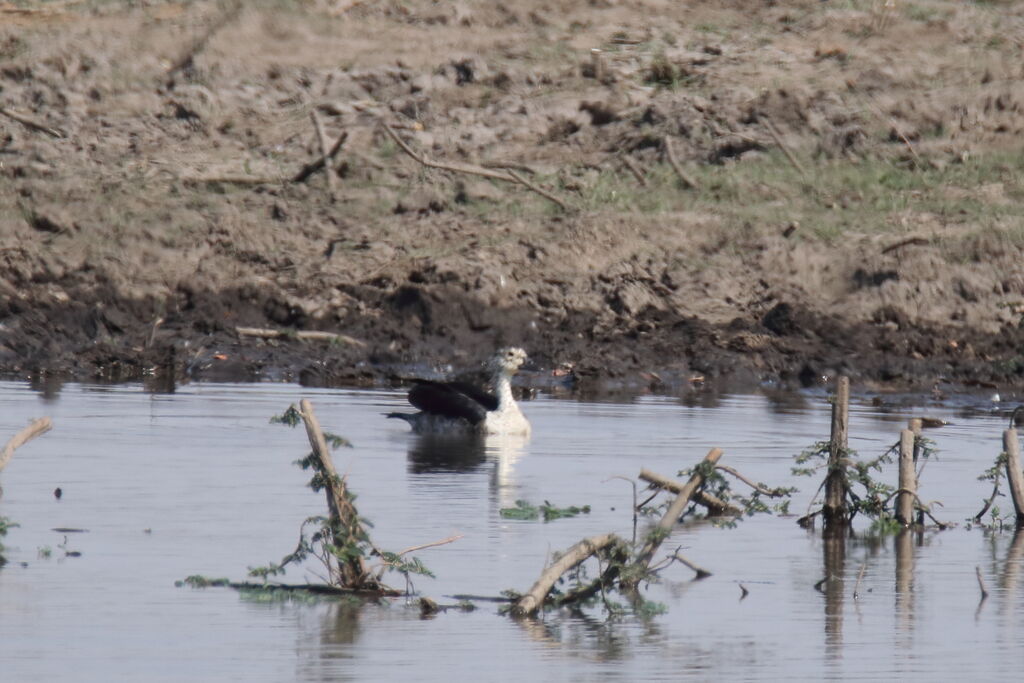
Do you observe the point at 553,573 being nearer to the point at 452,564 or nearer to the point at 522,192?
the point at 452,564

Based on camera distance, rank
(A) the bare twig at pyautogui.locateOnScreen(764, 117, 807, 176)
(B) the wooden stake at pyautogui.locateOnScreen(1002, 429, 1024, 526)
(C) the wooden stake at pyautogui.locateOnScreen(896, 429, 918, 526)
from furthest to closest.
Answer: (A) the bare twig at pyautogui.locateOnScreen(764, 117, 807, 176), (C) the wooden stake at pyautogui.locateOnScreen(896, 429, 918, 526), (B) the wooden stake at pyautogui.locateOnScreen(1002, 429, 1024, 526)

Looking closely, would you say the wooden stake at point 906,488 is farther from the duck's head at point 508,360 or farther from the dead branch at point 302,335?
the dead branch at point 302,335

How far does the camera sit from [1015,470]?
10.8m

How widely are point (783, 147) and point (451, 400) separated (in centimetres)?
972

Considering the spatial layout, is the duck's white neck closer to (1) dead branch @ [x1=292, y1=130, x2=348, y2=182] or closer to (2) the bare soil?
(2) the bare soil

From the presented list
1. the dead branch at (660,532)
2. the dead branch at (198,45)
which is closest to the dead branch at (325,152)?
the dead branch at (198,45)

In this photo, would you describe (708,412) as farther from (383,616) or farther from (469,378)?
(383,616)

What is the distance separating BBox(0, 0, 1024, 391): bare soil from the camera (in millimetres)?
20734

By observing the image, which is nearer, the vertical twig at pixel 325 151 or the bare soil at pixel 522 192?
the bare soil at pixel 522 192

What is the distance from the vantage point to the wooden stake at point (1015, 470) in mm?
10523

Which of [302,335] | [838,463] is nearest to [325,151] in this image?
[302,335]

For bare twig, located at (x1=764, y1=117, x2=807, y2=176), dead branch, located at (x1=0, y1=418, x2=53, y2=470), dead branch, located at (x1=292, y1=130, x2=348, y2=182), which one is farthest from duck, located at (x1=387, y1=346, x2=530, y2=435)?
bare twig, located at (x1=764, y1=117, x2=807, y2=176)

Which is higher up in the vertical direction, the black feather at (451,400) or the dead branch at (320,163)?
the dead branch at (320,163)

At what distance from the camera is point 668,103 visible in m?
25.2
